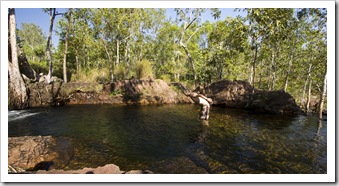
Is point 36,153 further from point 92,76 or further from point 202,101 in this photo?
point 92,76

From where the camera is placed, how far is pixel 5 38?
182 inches

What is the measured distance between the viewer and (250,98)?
15.4m

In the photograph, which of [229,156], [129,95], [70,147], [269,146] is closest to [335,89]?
[269,146]

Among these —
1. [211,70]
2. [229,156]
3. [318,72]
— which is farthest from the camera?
[211,70]

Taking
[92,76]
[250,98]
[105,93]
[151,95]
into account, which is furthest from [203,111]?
[92,76]

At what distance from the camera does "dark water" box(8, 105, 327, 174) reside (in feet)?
16.4

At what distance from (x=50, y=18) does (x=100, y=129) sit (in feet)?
49.8

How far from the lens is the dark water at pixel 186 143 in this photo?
5.01m

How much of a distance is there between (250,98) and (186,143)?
36.4 feet

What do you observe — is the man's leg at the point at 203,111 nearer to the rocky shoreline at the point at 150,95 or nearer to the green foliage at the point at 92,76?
the rocky shoreline at the point at 150,95

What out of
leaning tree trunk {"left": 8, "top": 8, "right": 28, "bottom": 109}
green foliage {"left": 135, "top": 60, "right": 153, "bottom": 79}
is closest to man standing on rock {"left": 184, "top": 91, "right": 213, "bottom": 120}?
green foliage {"left": 135, "top": 60, "right": 153, "bottom": 79}

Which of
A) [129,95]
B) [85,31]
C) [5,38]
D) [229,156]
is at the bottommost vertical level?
[229,156]

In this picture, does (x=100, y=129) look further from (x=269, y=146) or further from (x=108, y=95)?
(x=108, y=95)

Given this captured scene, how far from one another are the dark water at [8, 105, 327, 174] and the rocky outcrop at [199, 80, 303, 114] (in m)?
3.06
